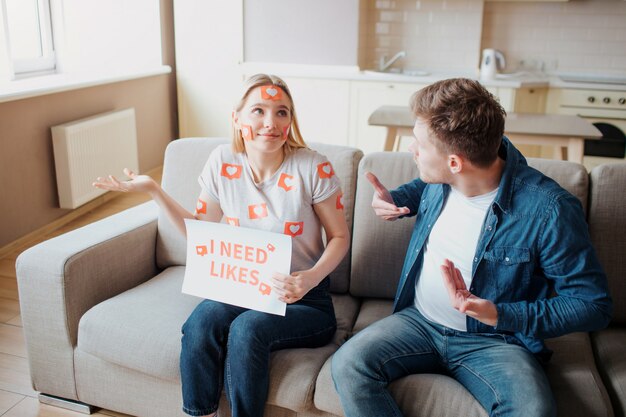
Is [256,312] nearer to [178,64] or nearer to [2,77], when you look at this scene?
[2,77]

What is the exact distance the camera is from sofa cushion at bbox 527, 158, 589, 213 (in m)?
1.74

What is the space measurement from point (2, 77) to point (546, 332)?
3401 millimetres

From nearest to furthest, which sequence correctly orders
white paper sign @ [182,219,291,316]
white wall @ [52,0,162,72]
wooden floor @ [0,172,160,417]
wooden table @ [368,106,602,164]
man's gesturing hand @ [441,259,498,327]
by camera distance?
man's gesturing hand @ [441,259,498,327], white paper sign @ [182,219,291,316], wooden floor @ [0,172,160,417], wooden table @ [368,106,602,164], white wall @ [52,0,162,72]

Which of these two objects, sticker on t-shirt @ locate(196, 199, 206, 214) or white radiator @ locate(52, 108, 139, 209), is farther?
white radiator @ locate(52, 108, 139, 209)

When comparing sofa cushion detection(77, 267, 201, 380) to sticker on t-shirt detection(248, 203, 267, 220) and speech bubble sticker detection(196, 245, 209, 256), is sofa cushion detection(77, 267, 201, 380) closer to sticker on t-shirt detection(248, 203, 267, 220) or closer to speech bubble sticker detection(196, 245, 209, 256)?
speech bubble sticker detection(196, 245, 209, 256)

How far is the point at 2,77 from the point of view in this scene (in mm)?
3598

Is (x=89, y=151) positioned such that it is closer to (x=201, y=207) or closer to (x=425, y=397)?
(x=201, y=207)

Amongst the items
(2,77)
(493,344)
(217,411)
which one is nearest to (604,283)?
(493,344)

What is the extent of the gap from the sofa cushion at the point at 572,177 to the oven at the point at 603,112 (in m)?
3.05

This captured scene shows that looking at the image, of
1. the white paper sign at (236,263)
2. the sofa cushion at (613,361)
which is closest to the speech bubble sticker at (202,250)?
the white paper sign at (236,263)

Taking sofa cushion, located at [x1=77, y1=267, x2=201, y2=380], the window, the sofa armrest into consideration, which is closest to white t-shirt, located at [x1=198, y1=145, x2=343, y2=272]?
sofa cushion, located at [x1=77, y1=267, x2=201, y2=380]

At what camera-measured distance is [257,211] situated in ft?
5.54

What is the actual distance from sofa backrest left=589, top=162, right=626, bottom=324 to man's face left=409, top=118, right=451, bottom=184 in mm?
549

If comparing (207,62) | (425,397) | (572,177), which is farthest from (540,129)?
(207,62)
